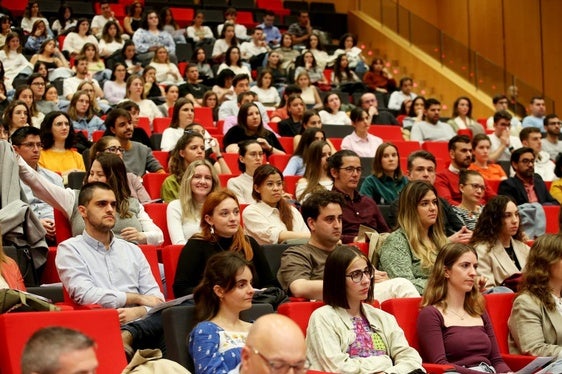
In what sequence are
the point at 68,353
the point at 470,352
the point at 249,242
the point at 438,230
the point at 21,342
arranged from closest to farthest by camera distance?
the point at 68,353 < the point at 21,342 < the point at 470,352 < the point at 249,242 < the point at 438,230

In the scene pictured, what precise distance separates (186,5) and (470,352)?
345 inches

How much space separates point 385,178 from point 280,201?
104cm

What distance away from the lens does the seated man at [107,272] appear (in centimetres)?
347

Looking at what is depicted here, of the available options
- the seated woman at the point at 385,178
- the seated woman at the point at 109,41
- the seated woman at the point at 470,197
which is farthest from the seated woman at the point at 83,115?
the seated woman at the point at 109,41

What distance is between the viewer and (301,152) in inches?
241

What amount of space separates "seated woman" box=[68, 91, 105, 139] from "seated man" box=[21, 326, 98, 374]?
15.6 feet

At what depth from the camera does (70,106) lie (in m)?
6.76

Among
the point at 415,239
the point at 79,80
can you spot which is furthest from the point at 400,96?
the point at 415,239

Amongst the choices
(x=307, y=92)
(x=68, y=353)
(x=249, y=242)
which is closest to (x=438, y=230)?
(x=249, y=242)

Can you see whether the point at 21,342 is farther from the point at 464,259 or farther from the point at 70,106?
the point at 70,106

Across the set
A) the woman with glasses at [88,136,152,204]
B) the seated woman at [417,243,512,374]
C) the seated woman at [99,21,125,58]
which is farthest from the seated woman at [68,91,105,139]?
the seated woman at [417,243,512,374]

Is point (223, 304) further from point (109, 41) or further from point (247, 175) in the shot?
point (109, 41)

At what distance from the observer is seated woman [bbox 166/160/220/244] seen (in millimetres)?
4574

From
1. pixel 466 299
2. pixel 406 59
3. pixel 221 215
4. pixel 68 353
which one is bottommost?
pixel 406 59
